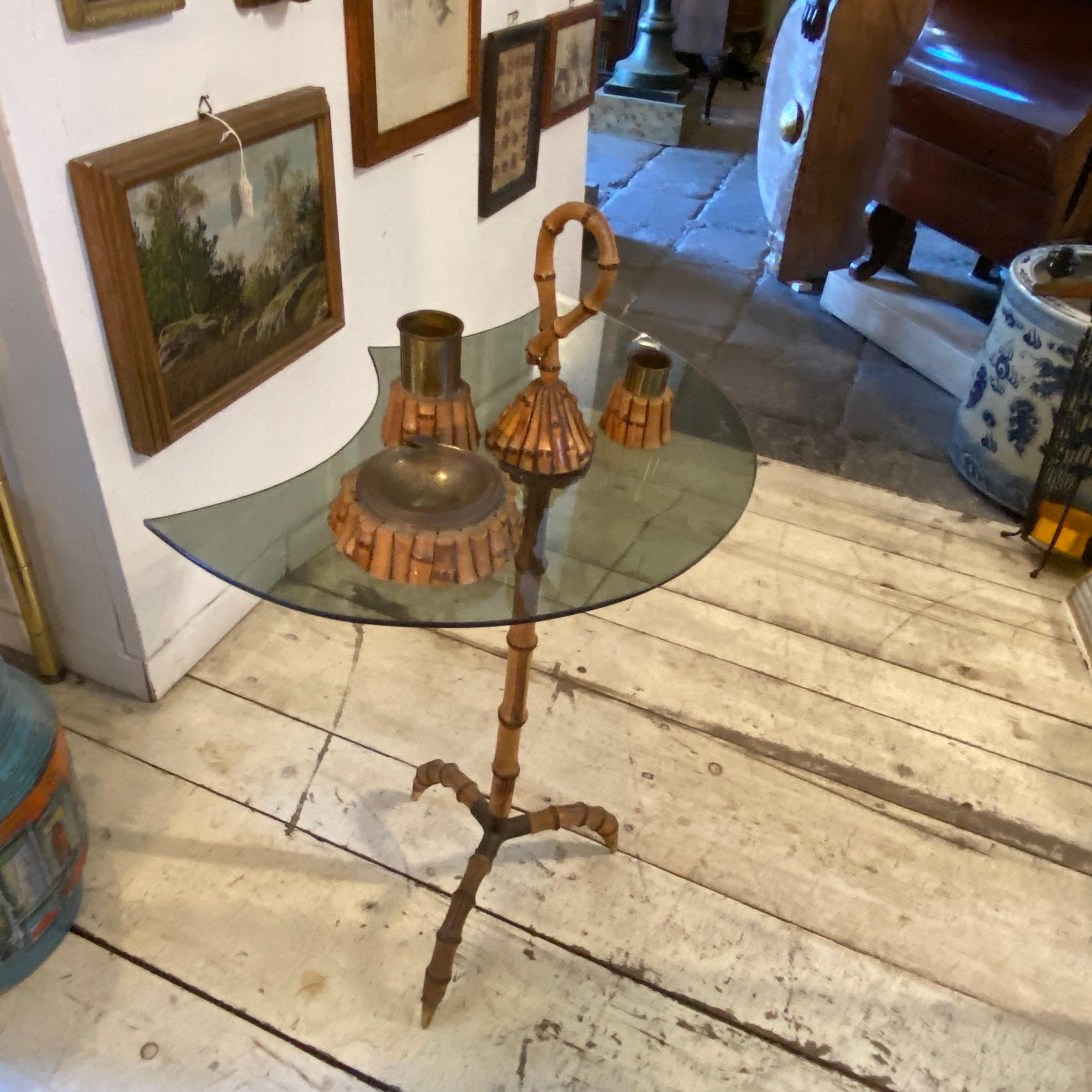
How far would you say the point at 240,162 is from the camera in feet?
3.97

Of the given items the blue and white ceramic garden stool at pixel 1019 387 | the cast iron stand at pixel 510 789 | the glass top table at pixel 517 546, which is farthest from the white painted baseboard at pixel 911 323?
the cast iron stand at pixel 510 789

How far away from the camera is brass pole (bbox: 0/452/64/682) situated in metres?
1.27

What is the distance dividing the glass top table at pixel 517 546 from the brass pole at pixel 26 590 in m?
0.39

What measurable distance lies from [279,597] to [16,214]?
0.51 meters

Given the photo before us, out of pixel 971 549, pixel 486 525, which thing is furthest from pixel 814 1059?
pixel 971 549

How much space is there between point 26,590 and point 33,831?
433 mm

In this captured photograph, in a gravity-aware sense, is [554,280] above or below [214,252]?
above

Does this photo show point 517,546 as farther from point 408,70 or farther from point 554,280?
point 408,70

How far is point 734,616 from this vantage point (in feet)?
5.60

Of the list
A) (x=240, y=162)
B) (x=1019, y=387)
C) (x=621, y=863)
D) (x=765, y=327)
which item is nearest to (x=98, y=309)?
(x=240, y=162)

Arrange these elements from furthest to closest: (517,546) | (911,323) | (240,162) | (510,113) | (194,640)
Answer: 1. (911,323)
2. (510,113)
3. (194,640)
4. (240,162)
5. (517,546)

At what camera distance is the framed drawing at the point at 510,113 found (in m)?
1.80

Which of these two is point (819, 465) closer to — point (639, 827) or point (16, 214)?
point (639, 827)

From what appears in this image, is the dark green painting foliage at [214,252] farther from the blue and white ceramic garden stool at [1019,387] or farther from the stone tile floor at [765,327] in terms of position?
the blue and white ceramic garden stool at [1019,387]
